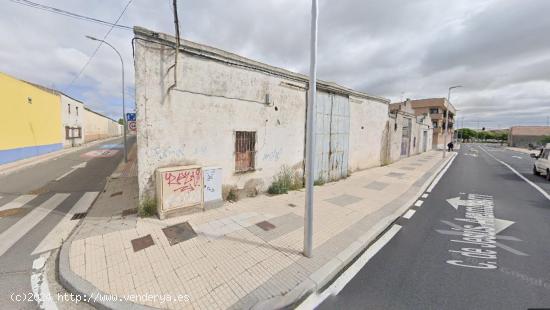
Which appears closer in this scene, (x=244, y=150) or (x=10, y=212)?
(x=10, y=212)

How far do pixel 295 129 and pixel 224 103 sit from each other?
2991mm

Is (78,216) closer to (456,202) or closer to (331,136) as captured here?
(331,136)

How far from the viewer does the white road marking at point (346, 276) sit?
2771 mm

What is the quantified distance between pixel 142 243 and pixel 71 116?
2862cm

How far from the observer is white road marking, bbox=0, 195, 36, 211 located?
599 cm

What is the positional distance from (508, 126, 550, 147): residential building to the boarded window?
2986 inches

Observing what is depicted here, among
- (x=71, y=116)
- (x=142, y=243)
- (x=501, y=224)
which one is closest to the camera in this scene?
(x=142, y=243)

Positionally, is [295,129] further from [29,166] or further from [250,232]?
[29,166]

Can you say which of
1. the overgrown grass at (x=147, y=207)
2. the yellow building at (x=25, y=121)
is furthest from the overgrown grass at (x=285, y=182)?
the yellow building at (x=25, y=121)

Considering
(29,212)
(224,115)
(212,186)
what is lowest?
(29,212)

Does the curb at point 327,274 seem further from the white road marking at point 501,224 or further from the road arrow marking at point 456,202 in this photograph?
the road arrow marking at point 456,202

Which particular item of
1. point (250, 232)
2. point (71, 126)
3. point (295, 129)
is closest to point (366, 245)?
point (250, 232)

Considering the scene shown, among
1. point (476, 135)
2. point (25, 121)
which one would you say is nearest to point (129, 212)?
point (25, 121)

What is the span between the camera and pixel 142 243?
158 inches
